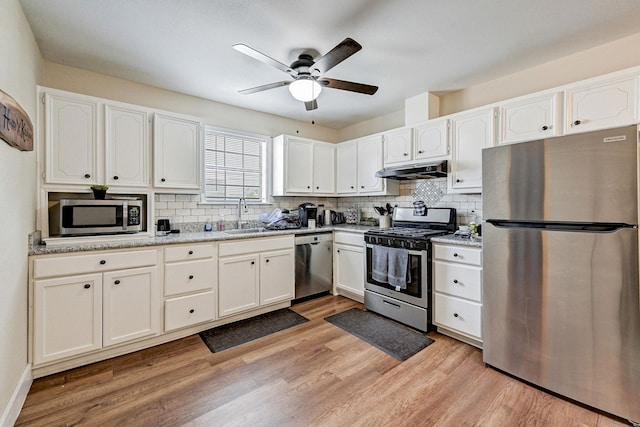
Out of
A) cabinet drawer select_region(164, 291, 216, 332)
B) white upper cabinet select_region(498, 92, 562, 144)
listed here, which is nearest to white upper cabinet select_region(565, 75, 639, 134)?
white upper cabinet select_region(498, 92, 562, 144)

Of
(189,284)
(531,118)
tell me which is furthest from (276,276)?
(531,118)

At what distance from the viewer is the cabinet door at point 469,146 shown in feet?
8.79

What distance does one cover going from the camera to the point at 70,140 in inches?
92.7

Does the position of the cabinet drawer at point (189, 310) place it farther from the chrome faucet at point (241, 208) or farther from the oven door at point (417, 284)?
the oven door at point (417, 284)

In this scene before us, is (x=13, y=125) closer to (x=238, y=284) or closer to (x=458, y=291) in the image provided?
(x=238, y=284)

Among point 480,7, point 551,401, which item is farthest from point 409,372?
point 480,7

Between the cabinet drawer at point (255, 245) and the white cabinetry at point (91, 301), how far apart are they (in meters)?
0.65

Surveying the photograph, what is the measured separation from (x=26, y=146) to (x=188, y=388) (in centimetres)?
189

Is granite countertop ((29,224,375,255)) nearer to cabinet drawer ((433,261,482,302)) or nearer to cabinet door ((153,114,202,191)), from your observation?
cabinet door ((153,114,202,191))

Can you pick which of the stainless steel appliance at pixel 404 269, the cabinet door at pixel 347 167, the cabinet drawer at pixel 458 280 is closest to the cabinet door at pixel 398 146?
the cabinet door at pixel 347 167

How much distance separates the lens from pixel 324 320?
3021 mm

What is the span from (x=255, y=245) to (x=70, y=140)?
1830 mm

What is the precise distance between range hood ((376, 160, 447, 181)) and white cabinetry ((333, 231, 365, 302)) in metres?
0.81

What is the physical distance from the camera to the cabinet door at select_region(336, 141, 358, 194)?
4039 millimetres
